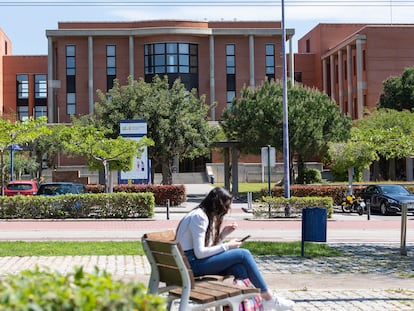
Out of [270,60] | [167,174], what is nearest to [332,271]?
[167,174]

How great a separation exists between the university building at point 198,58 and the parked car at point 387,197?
34647 millimetres

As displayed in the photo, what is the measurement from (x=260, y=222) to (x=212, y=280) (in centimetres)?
1945

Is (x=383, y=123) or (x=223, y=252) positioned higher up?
(x=383, y=123)

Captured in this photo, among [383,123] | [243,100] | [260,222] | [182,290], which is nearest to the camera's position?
[182,290]

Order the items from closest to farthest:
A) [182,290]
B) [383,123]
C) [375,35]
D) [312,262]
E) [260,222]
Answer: [182,290] → [312,262] → [260,222] → [383,123] → [375,35]

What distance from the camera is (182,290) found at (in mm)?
6297

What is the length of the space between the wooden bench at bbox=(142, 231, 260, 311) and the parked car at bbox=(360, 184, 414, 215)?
82.0ft

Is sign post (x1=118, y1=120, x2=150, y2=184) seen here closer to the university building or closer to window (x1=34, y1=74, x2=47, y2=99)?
the university building

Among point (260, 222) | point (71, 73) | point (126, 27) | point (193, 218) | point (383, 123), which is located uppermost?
point (126, 27)

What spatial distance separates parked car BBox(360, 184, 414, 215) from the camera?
1219 inches

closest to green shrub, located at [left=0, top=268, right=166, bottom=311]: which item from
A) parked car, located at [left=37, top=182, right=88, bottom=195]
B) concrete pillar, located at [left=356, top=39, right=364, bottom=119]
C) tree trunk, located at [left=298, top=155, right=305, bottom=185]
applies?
parked car, located at [left=37, top=182, right=88, bottom=195]

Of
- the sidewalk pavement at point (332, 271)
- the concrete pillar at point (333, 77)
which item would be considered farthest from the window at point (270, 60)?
the sidewalk pavement at point (332, 271)

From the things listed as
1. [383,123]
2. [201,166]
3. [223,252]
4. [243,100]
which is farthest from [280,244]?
[201,166]

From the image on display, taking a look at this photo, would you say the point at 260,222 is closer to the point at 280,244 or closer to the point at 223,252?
the point at 280,244
